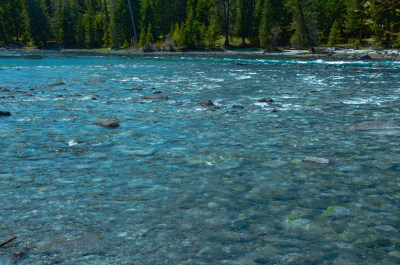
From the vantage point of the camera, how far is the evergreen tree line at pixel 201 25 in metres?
70.3

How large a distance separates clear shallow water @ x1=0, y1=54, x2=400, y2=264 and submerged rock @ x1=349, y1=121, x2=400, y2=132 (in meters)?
0.52

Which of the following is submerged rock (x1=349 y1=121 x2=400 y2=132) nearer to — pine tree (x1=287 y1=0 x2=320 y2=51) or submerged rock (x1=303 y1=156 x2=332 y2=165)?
submerged rock (x1=303 y1=156 x2=332 y2=165)

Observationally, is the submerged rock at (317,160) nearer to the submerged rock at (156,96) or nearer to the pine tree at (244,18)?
the submerged rock at (156,96)

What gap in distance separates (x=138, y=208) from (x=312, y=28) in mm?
69314

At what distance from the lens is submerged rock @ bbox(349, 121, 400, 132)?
12164 mm

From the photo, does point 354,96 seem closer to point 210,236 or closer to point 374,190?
point 374,190

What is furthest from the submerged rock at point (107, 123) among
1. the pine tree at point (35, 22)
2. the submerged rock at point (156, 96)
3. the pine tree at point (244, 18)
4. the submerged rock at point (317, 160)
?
the pine tree at point (35, 22)

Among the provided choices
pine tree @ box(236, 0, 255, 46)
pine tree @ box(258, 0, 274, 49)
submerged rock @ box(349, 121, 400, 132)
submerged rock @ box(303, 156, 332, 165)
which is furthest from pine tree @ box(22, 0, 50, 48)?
submerged rock @ box(303, 156, 332, 165)

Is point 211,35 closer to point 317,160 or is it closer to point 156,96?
point 156,96

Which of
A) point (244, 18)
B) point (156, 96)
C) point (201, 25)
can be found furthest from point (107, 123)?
point (201, 25)

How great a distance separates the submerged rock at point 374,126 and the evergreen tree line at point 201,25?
2185 inches

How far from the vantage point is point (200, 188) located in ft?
25.3

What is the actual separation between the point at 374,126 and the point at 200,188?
787 cm

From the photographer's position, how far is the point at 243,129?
1263 cm
